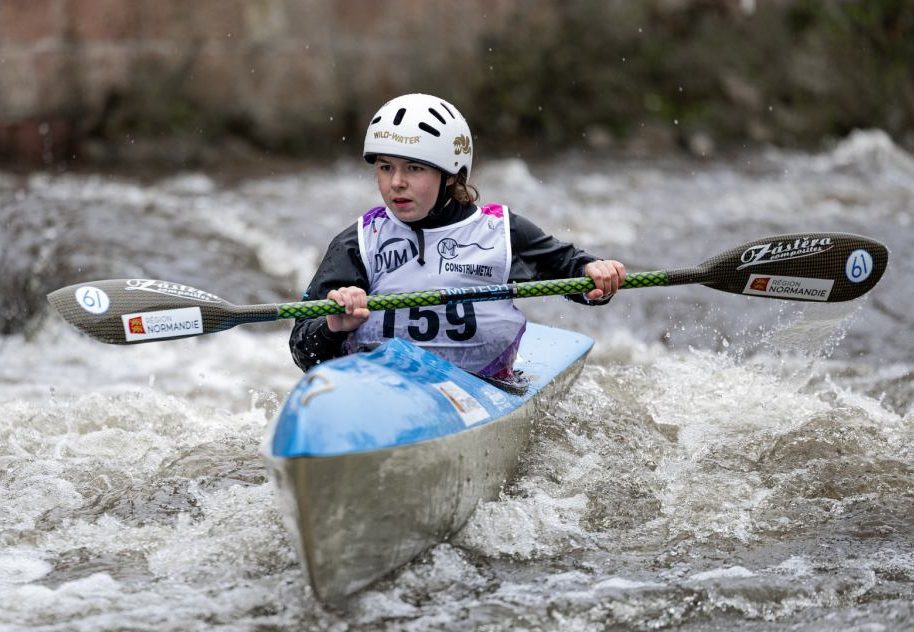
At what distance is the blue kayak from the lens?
9.78ft

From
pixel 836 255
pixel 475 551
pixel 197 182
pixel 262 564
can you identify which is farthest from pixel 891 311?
pixel 197 182

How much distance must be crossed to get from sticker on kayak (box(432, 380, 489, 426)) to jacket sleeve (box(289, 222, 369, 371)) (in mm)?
454

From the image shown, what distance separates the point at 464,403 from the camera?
3629 millimetres

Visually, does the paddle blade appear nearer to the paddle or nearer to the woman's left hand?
the paddle

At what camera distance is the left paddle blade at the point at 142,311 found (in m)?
3.79

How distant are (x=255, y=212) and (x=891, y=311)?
4.51m

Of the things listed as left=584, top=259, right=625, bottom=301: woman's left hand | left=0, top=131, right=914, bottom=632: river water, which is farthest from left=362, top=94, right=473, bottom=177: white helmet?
left=0, top=131, right=914, bottom=632: river water

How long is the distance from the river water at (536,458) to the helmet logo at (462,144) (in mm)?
1079

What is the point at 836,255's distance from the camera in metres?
4.34

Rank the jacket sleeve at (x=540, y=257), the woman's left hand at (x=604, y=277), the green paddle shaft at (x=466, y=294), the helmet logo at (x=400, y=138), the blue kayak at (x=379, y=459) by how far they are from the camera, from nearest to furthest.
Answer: the blue kayak at (x=379, y=459) < the green paddle shaft at (x=466, y=294) < the helmet logo at (x=400, y=138) < the woman's left hand at (x=604, y=277) < the jacket sleeve at (x=540, y=257)

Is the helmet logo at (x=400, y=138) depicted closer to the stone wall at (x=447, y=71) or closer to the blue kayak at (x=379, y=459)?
the blue kayak at (x=379, y=459)

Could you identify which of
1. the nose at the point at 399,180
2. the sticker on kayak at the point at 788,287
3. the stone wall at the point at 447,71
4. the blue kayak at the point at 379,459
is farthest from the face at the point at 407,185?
the stone wall at the point at 447,71

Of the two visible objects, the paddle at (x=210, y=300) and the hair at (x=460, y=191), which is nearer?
the paddle at (x=210, y=300)

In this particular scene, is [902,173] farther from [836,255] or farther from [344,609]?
[344,609]
